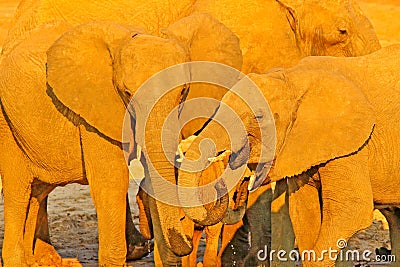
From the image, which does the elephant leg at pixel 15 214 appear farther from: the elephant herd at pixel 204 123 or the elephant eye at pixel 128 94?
the elephant eye at pixel 128 94

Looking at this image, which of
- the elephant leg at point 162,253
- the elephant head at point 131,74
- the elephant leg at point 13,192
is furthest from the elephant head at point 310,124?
the elephant leg at point 13,192

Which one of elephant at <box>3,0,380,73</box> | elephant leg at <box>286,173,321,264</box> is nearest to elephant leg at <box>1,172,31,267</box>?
elephant at <box>3,0,380,73</box>

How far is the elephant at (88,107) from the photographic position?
281 inches

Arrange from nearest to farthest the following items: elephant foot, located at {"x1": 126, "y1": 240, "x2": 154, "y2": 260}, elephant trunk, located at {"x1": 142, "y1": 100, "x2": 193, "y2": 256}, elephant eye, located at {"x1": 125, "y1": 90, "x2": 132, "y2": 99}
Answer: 1. elephant trunk, located at {"x1": 142, "y1": 100, "x2": 193, "y2": 256}
2. elephant eye, located at {"x1": 125, "y1": 90, "x2": 132, "y2": 99}
3. elephant foot, located at {"x1": 126, "y1": 240, "x2": 154, "y2": 260}

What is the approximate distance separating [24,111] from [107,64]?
83 cm

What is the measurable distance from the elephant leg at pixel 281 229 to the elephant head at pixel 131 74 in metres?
0.82

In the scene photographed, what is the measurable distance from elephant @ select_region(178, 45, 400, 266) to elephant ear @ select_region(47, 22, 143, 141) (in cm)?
112

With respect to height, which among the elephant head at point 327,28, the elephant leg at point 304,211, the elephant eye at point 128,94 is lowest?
the elephant leg at point 304,211

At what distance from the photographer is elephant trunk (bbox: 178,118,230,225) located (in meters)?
6.27

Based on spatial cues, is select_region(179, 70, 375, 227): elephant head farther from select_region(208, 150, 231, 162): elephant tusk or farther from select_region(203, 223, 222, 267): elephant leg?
select_region(203, 223, 222, 267): elephant leg

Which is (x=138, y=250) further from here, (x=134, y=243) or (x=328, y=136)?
(x=328, y=136)

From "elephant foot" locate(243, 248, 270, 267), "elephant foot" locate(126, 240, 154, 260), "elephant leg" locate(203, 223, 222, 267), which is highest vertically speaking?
"elephant leg" locate(203, 223, 222, 267)

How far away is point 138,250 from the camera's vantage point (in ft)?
30.6

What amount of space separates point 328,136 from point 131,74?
1220 millimetres
